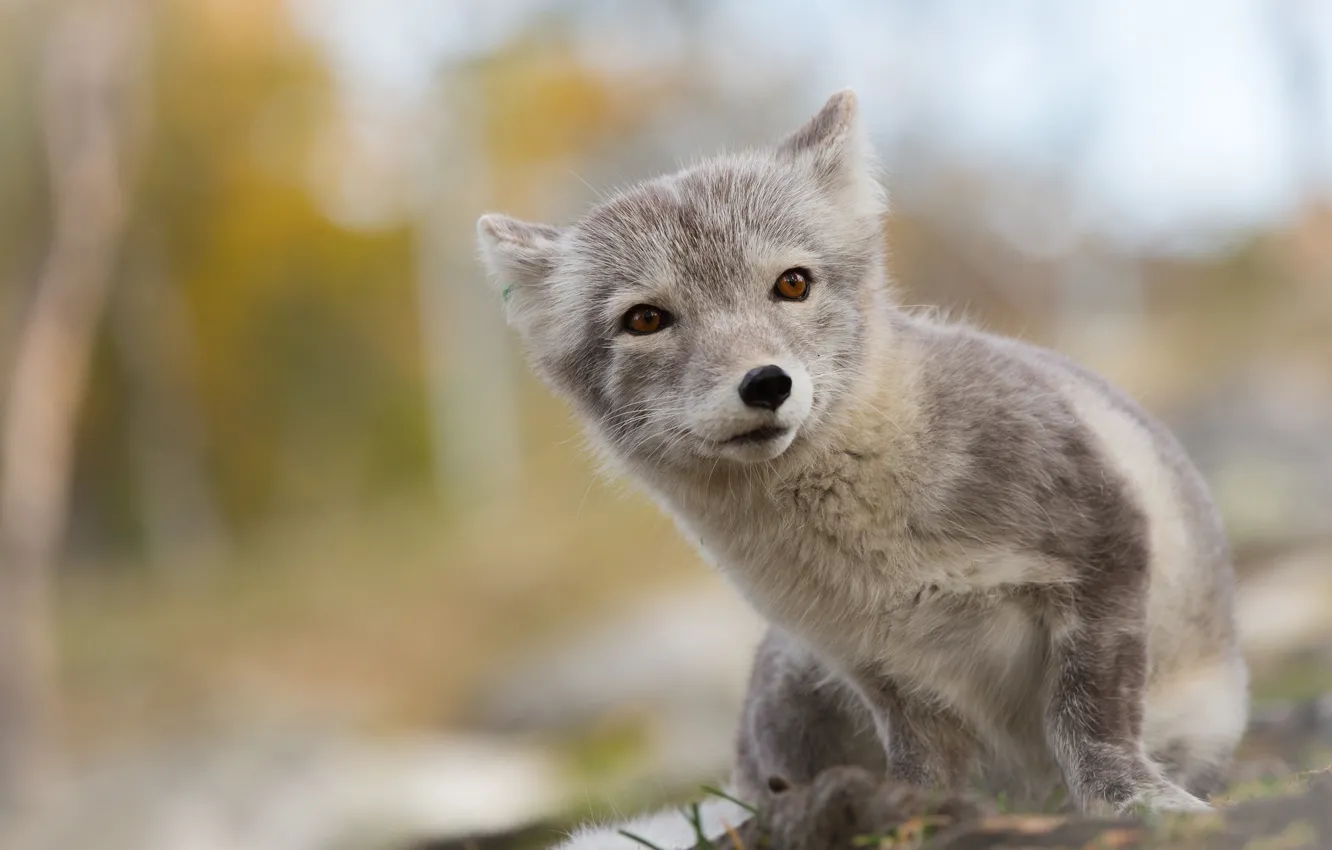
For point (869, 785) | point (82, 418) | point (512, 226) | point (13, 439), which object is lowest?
point (869, 785)

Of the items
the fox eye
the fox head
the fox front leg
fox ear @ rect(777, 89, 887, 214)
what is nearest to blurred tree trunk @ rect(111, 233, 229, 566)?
the fox head


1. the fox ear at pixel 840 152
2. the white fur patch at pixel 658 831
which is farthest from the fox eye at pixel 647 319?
the white fur patch at pixel 658 831

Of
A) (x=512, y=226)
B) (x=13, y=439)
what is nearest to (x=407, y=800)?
(x=13, y=439)

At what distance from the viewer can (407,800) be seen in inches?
379

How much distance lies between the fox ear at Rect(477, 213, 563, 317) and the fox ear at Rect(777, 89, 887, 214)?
31.1 inches

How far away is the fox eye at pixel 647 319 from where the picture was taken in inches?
126

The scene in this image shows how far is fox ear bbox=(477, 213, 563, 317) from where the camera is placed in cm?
366

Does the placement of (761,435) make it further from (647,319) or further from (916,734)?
(916,734)

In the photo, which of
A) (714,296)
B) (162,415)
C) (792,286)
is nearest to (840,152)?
(792,286)

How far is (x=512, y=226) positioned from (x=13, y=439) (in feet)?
31.3

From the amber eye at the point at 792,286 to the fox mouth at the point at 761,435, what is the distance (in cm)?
46

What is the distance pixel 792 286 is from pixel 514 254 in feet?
3.08

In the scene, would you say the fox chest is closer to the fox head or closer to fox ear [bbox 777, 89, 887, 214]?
the fox head

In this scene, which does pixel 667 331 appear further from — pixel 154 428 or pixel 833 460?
pixel 154 428
